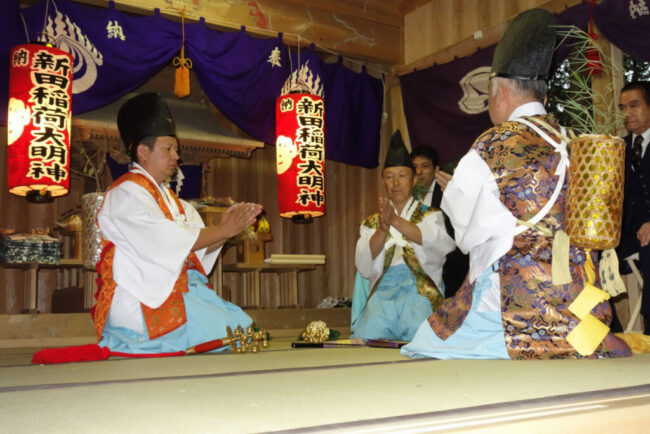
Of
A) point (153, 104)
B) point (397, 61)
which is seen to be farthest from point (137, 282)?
point (397, 61)

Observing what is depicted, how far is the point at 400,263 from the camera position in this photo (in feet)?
13.6

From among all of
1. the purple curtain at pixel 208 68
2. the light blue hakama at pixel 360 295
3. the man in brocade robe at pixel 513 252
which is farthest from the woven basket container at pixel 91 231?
the man in brocade robe at pixel 513 252

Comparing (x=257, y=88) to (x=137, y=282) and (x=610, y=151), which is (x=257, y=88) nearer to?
(x=137, y=282)

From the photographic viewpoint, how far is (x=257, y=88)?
629 cm

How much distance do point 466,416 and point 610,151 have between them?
1332 millimetres

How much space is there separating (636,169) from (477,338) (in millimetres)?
2346

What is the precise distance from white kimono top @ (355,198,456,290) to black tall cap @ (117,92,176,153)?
1.43m

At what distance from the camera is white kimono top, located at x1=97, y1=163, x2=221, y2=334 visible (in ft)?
10.6

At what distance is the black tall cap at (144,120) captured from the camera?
3570 millimetres

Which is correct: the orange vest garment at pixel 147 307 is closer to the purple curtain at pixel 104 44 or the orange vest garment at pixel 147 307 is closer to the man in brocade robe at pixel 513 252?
the man in brocade robe at pixel 513 252

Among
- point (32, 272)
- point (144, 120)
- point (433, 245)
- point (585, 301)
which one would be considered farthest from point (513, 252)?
point (32, 272)

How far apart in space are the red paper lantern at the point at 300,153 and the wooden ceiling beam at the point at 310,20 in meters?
0.88

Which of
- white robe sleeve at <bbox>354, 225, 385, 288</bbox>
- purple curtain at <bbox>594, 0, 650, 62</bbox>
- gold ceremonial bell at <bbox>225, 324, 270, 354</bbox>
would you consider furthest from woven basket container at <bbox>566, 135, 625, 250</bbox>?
purple curtain at <bbox>594, 0, 650, 62</bbox>

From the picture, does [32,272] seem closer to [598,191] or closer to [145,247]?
[145,247]
